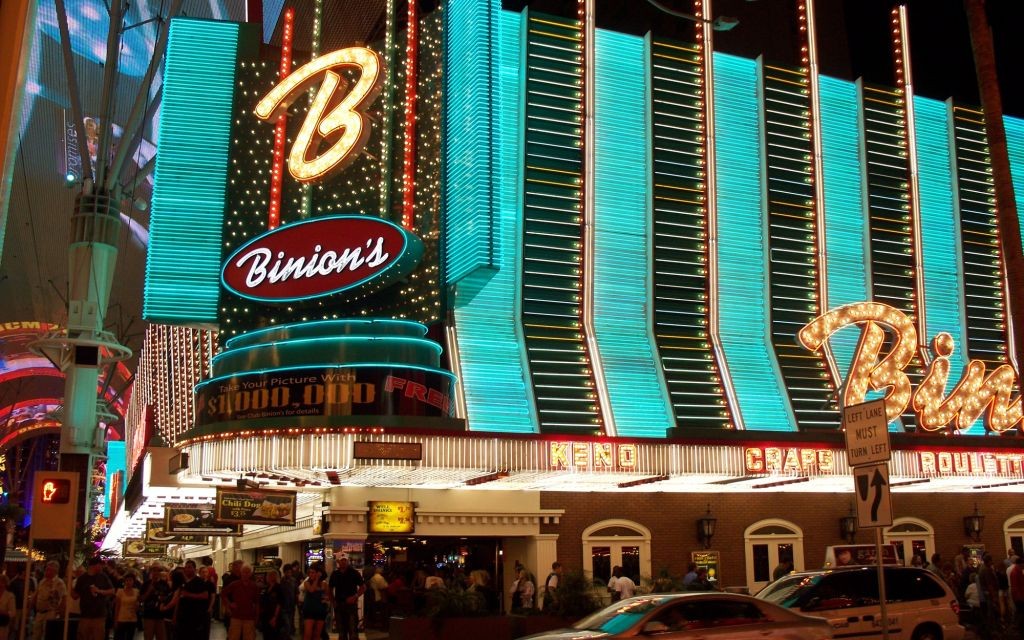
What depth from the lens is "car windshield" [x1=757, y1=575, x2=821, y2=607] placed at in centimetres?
1580

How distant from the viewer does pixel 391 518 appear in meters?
24.5

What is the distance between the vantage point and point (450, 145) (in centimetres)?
2688

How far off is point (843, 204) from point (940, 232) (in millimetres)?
3735

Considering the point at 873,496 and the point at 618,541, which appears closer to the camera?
the point at 873,496

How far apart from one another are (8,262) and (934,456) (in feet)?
220

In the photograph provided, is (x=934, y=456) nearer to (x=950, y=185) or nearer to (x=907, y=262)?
(x=907, y=262)

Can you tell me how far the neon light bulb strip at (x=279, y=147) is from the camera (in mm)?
27938

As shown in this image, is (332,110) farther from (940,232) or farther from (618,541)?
(940,232)

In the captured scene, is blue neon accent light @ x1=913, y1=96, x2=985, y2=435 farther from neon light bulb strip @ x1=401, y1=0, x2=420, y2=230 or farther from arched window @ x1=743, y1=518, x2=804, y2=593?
neon light bulb strip @ x1=401, y1=0, x2=420, y2=230

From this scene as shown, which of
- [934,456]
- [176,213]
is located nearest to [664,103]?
[934,456]

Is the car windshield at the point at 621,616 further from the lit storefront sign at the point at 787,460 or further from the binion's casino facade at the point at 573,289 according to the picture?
the lit storefront sign at the point at 787,460

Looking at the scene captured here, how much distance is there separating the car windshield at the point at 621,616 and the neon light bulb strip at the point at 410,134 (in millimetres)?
15564

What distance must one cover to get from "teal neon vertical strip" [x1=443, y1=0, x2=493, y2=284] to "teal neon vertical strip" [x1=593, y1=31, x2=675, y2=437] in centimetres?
417

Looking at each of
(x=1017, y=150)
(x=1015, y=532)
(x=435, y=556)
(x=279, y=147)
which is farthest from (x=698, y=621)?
(x=1017, y=150)
